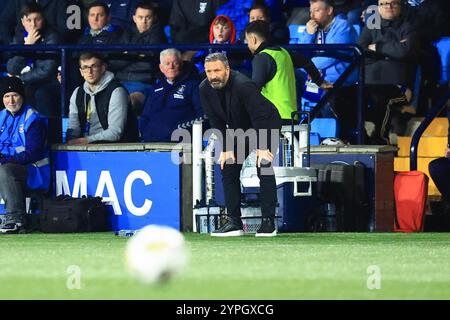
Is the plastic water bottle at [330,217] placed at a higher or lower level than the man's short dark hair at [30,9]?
lower

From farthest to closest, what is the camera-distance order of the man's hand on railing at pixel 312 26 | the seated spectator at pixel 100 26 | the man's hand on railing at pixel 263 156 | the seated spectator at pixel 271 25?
the seated spectator at pixel 100 26 < the man's hand on railing at pixel 312 26 < the seated spectator at pixel 271 25 < the man's hand on railing at pixel 263 156

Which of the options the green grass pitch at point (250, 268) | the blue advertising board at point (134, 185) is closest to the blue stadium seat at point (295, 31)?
the blue advertising board at point (134, 185)

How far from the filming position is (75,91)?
56.8ft

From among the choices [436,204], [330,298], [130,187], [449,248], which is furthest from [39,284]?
[436,204]

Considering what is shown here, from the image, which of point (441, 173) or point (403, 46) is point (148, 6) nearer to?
point (403, 46)

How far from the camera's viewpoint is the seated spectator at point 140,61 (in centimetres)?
1833

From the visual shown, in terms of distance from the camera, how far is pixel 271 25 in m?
18.4

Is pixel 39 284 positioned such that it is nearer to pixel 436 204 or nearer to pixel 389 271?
pixel 389 271

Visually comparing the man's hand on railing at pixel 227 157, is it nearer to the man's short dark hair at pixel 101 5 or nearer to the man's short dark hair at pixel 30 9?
the man's short dark hair at pixel 101 5

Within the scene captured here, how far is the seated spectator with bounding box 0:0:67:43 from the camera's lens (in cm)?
1958

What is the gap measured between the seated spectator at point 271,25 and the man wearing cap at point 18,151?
10.1ft

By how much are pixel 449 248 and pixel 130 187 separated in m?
4.61

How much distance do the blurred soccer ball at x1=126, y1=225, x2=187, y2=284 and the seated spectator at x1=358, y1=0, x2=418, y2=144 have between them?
9310 mm

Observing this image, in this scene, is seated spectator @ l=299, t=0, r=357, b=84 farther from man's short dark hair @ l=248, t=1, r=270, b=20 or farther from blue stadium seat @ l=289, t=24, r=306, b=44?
man's short dark hair @ l=248, t=1, r=270, b=20
